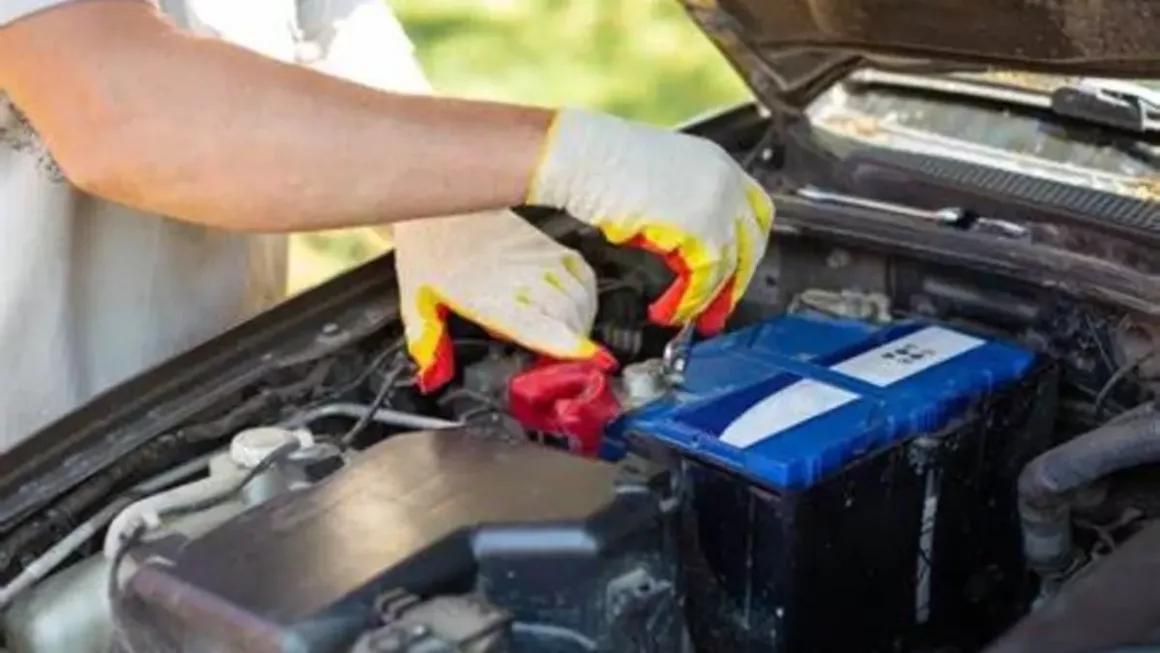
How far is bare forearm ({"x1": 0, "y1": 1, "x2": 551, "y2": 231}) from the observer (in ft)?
4.49

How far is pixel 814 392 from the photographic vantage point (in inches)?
57.1

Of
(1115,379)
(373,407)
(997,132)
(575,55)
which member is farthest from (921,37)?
(575,55)

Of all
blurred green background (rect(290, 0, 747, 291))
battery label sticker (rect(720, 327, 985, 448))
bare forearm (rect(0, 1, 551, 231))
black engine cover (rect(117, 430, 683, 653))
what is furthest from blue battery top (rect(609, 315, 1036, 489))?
blurred green background (rect(290, 0, 747, 291))

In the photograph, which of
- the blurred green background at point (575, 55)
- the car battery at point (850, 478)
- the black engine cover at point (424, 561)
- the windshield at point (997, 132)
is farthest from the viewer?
the blurred green background at point (575, 55)

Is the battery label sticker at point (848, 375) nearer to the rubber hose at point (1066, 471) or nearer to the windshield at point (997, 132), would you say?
the rubber hose at point (1066, 471)

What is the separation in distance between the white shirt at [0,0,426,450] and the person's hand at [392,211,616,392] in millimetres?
210

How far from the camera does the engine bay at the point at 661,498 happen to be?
1206 mm

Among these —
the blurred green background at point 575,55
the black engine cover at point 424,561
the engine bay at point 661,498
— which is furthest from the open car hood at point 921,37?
the blurred green background at point 575,55

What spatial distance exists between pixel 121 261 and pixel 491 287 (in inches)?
13.2

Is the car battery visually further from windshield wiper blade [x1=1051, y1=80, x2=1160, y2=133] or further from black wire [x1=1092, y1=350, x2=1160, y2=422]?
windshield wiper blade [x1=1051, y1=80, x2=1160, y2=133]

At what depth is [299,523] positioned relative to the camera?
1255 mm

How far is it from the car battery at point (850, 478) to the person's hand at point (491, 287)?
0.38 feet

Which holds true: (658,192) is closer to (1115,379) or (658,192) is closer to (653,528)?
(653,528)

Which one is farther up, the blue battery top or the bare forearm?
the bare forearm
